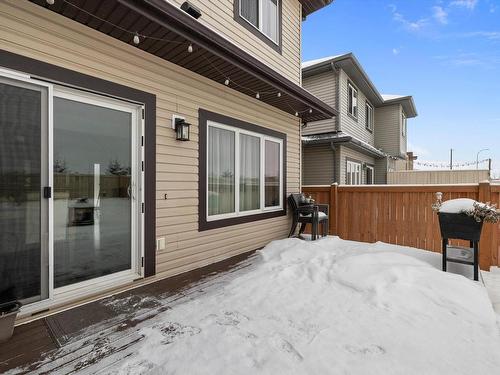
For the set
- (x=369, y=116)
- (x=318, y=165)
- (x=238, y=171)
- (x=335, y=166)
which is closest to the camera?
(x=238, y=171)

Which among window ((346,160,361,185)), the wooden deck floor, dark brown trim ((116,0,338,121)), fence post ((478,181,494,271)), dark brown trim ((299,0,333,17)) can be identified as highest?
dark brown trim ((299,0,333,17))

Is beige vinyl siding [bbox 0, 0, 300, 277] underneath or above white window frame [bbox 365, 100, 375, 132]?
underneath

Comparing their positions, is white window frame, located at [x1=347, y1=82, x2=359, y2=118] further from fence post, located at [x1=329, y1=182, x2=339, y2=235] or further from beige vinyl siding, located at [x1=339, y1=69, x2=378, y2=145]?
fence post, located at [x1=329, y1=182, x2=339, y2=235]

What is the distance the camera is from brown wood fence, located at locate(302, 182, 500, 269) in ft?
14.0

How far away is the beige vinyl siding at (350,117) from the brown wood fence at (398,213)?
395cm

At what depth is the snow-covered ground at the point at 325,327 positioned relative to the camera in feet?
5.76

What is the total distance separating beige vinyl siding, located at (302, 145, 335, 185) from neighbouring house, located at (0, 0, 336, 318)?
4381 millimetres

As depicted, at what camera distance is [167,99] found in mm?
3471

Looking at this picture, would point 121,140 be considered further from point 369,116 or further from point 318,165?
point 369,116

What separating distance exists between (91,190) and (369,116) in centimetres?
1235

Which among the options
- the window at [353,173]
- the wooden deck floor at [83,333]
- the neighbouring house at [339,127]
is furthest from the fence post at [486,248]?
the window at [353,173]

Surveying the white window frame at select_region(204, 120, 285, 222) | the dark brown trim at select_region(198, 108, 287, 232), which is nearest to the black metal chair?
the white window frame at select_region(204, 120, 285, 222)

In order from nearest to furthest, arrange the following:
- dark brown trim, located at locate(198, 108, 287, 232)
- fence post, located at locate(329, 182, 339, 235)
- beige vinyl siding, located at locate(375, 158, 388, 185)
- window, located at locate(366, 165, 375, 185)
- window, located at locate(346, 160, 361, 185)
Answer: dark brown trim, located at locate(198, 108, 287, 232), fence post, located at locate(329, 182, 339, 235), window, located at locate(346, 160, 361, 185), window, located at locate(366, 165, 375, 185), beige vinyl siding, located at locate(375, 158, 388, 185)

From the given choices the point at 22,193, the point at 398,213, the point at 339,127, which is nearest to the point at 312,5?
the point at 339,127
